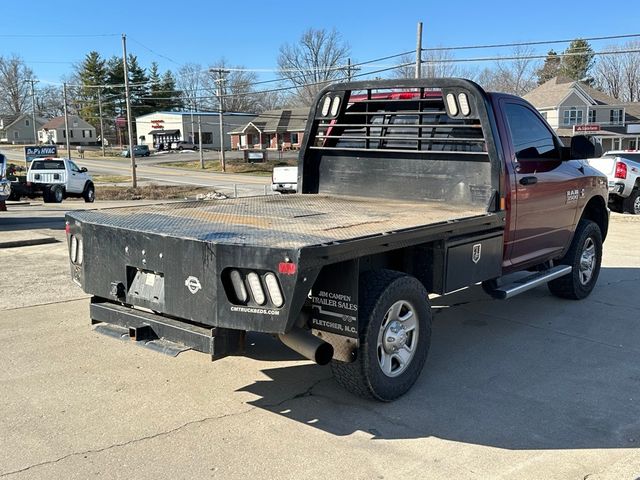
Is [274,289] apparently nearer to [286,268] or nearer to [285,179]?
[286,268]

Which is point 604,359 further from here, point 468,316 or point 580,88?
point 580,88

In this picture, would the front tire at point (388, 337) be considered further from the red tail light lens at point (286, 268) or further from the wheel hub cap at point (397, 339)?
the red tail light lens at point (286, 268)

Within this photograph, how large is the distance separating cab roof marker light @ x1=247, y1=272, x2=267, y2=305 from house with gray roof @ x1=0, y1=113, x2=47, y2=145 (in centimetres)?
13548

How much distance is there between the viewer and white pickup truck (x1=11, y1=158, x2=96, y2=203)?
987 inches

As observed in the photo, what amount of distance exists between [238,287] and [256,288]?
0.13 metres

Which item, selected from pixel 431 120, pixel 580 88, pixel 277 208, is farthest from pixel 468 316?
pixel 580 88

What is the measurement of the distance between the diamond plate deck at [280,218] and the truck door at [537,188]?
2.01ft

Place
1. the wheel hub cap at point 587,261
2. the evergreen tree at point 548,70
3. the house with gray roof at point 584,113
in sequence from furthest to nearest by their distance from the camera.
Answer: the evergreen tree at point 548,70 → the house with gray roof at point 584,113 → the wheel hub cap at point 587,261

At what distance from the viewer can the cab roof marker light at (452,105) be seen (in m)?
5.59

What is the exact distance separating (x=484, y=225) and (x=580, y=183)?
2385 millimetres

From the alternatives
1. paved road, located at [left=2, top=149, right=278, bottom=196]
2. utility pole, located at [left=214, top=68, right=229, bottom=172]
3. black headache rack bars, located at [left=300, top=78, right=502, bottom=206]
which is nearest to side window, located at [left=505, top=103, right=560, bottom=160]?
black headache rack bars, located at [left=300, top=78, right=502, bottom=206]

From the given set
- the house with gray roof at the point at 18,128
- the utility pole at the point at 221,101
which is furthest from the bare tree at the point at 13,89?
the utility pole at the point at 221,101

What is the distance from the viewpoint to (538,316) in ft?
21.8

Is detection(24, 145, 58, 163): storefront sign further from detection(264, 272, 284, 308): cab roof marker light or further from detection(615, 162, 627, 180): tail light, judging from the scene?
detection(264, 272, 284, 308): cab roof marker light
